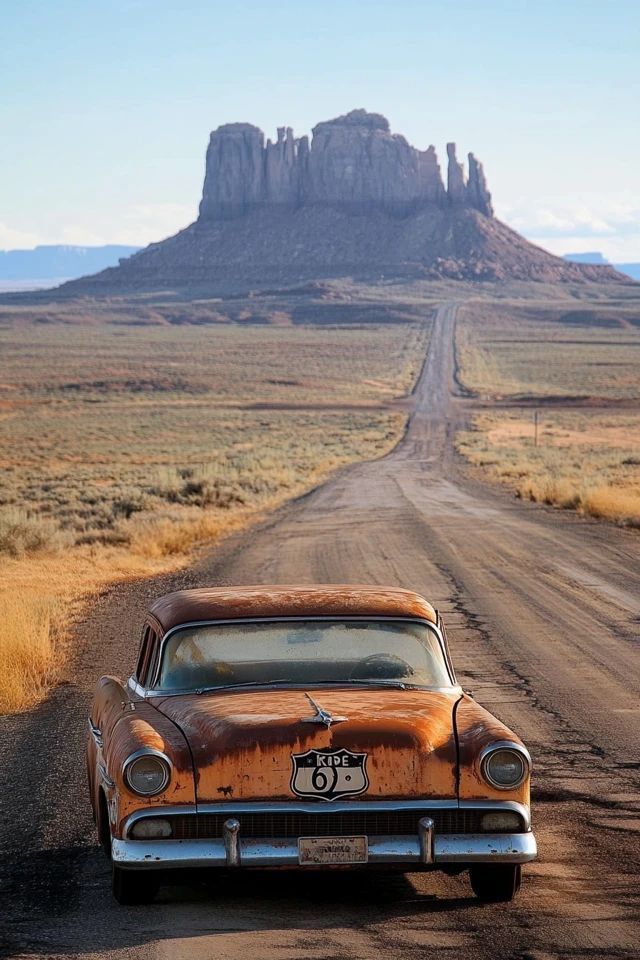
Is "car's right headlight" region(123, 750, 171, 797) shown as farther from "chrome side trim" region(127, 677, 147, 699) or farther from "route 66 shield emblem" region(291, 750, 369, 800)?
"chrome side trim" region(127, 677, 147, 699)

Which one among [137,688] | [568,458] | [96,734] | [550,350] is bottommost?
[550,350]

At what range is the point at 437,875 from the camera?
6.46 m

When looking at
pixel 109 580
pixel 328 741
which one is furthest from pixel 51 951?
pixel 109 580

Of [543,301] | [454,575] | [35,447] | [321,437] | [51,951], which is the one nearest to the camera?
[51,951]

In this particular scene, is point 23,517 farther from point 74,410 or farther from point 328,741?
point 74,410

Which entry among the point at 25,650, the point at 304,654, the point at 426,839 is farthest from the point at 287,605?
the point at 25,650

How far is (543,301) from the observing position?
194m

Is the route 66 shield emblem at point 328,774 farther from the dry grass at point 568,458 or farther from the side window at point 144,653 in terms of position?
the dry grass at point 568,458

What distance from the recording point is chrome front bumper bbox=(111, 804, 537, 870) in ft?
18.4

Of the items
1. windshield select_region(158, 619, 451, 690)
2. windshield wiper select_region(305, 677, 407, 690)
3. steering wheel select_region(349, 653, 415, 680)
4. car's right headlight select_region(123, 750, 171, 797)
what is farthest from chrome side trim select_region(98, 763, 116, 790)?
steering wheel select_region(349, 653, 415, 680)

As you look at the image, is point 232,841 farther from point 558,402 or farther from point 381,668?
point 558,402

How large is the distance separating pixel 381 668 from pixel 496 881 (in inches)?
52.2

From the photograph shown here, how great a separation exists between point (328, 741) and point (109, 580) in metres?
13.0

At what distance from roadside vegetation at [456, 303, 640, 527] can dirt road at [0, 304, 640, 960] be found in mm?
8709
